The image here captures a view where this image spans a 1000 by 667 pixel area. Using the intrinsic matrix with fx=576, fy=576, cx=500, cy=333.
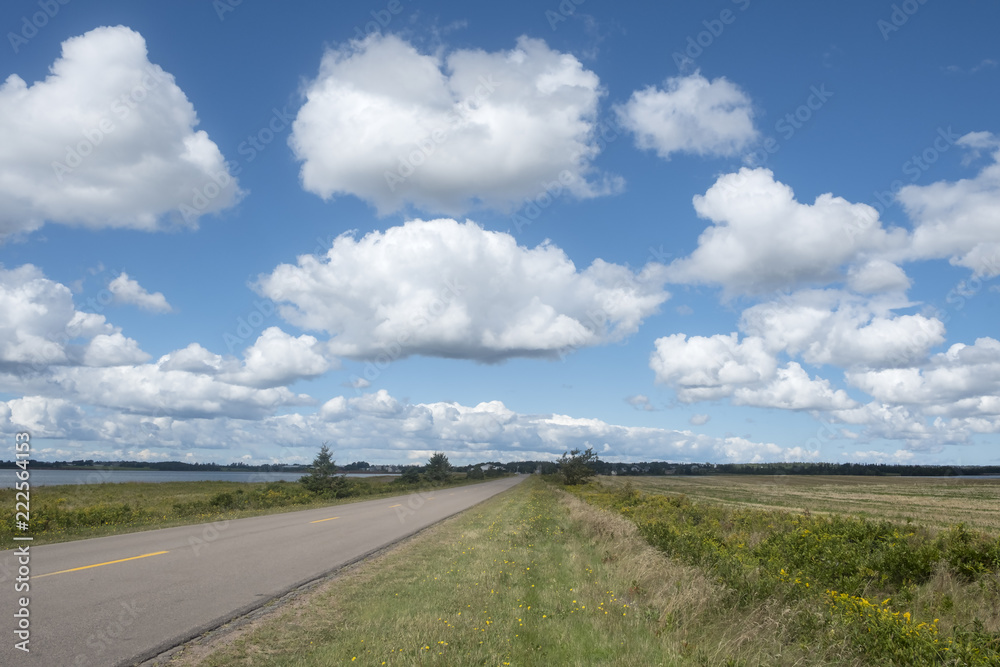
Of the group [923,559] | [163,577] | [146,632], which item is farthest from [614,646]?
[163,577]

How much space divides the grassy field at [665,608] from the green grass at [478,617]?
0.09ft

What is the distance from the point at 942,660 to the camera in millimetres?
5250

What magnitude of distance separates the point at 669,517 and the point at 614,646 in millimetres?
13787

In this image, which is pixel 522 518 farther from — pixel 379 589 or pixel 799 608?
pixel 799 608

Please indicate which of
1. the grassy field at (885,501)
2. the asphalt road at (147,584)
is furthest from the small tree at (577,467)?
the asphalt road at (147,584)

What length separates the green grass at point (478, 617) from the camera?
6324 millimetres

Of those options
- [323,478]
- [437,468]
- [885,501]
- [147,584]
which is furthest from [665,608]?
[437,468]

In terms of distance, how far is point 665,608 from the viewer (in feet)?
26.0

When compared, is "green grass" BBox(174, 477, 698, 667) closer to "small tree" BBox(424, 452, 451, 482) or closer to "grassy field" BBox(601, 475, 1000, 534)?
"grassy field" BBox(601, 475, 1000, 534)

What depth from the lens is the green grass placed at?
20.7 feet

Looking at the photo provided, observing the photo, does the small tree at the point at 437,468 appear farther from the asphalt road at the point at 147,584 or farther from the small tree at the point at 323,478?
the asphalt road at the point at 147,584

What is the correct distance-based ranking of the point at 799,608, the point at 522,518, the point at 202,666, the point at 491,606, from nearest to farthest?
the point at 202,666 < the point at 799,608 < the point at 491,606 < the point at 522,518

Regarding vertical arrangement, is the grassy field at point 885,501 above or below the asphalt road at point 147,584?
below

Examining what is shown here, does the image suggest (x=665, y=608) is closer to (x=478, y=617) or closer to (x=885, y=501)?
(x=478, y=617)
